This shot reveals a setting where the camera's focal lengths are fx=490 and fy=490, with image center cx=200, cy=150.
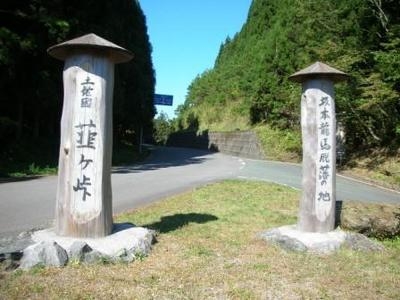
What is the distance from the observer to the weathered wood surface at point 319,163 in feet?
24.9

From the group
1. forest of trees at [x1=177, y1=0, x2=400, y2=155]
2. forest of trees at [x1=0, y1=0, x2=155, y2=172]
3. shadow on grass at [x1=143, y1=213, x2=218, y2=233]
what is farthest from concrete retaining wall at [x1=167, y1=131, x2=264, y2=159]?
shadow on grass at [x1=143, y1=213, x2=218, y2=233]

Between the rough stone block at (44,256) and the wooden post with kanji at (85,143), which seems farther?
the wooden post with kanji at (85,143)

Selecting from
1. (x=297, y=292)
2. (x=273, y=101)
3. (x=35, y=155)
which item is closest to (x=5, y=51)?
(x=35, y=155)

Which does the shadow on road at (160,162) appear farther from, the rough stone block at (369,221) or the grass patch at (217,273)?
the rough stone block at (369,221)

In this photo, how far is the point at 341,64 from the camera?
72.0ft

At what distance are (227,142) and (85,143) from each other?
33700mm

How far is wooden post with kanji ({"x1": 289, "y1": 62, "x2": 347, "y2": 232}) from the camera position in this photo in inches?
299

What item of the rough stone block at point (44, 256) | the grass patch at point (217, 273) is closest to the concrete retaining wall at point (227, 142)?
the grass patch at point (217, 273)

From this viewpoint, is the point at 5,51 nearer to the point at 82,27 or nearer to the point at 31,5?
the point at 31,5

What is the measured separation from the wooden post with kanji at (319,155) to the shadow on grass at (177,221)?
1.89m

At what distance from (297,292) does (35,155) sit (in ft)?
56.2

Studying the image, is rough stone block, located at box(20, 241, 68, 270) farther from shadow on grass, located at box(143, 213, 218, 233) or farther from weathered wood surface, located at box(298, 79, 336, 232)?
weathered wood surface, located at box(298, 79, 336, 232)

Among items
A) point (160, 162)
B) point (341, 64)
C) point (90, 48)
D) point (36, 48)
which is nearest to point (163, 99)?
point (160, 162)

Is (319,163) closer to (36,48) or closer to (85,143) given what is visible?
(85,143)
